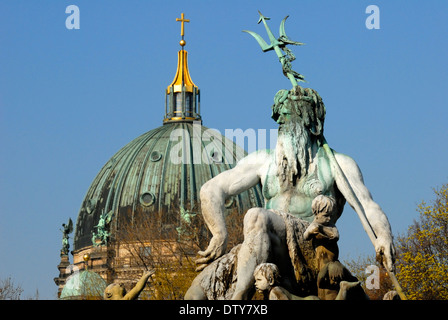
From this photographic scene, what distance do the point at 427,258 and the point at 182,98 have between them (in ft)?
271

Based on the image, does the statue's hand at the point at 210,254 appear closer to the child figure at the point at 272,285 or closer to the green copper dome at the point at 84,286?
the child figure at the point at 272,285

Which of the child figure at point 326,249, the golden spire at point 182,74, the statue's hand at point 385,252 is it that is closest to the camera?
the child figure at point 326,249

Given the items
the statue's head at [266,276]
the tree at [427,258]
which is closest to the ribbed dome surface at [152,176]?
the tree at [427,258]

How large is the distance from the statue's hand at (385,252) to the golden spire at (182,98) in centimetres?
11658

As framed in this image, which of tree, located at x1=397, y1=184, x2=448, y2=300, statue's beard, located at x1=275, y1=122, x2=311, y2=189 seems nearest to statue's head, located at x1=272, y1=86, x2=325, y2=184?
statue's beard, located at x1=275, y1=122, x2=311, y2=189

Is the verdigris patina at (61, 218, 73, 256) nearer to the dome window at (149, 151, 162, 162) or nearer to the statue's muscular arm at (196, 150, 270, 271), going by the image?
the dome window at (149, 151, 162, 162)

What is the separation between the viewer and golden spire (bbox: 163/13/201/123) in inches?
Answer: 5148

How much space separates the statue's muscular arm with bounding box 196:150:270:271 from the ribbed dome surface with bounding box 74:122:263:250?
97.0 m

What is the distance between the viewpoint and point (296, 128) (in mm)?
13859

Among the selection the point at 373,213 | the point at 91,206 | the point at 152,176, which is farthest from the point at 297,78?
the point at 91,206

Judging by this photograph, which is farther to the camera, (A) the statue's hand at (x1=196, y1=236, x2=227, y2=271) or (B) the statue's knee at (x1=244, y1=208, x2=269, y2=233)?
(A) the statue's hand at (x1=196, y1=236, x2=227, y2=271)

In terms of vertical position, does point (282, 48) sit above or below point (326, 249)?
above

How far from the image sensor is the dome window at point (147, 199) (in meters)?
117

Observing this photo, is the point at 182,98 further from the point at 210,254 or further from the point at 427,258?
the point at 210,254
